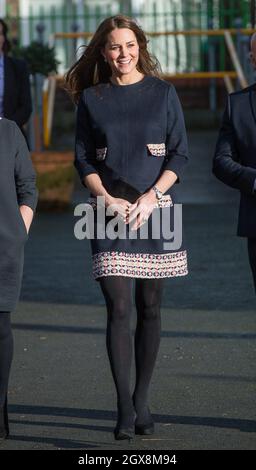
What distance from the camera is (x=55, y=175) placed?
1354cm

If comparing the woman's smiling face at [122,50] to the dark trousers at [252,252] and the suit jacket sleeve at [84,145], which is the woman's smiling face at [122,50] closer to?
the suit jacket sleeve at [84,145]

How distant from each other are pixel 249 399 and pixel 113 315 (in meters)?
1.02

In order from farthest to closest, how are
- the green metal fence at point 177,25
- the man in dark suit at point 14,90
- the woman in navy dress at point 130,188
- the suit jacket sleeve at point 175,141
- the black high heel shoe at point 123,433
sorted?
the green metal fence at point 177,25, the man in dark suit at point 14,90, the suit jacket sleeve at point 175,141, the woman in navy dress at point 130,188, the black high heel shoe at point 123,433

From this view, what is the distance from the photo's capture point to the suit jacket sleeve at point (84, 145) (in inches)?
232

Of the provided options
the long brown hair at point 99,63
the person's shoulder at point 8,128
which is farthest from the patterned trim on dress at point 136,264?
the long brown hair at point 99,63

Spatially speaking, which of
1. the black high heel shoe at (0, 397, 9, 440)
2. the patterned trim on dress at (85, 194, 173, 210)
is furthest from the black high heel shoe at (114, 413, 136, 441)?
the patterned trim on dress at (85, 194, 173, 210)

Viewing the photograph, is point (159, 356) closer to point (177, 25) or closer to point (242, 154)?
A: point (242, 154)

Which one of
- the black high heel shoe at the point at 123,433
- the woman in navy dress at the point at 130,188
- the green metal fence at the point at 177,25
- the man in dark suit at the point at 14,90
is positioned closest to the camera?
the black high heel shoe at the point at 123,433

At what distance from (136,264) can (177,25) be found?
14.8 metres

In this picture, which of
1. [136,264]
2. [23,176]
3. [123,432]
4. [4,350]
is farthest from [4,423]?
[23,176]

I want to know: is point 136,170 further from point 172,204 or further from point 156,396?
point 156,396

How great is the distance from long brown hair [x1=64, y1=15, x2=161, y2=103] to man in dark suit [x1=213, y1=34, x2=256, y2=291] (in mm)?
433

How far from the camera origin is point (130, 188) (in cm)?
581

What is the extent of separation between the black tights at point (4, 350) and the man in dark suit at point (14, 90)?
531cm
